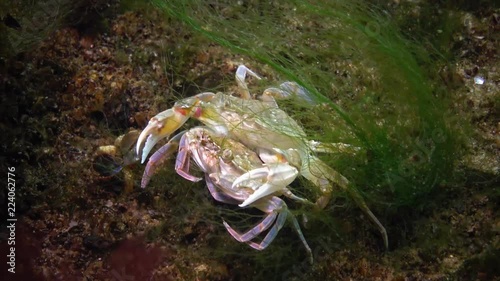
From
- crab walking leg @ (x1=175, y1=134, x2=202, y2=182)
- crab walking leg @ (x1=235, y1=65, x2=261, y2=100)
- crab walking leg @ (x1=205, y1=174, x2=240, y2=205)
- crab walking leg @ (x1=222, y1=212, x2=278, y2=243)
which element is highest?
crab walking leg @ (x1=235, y1=65, x2=261, y2=100)

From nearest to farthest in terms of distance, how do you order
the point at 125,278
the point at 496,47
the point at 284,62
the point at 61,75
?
1. the point at 125,278
2. the point at 284,62
3. the point at 496,47
4. the point at 61,75

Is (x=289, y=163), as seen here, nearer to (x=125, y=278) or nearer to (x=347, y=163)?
(x=347, y=163)

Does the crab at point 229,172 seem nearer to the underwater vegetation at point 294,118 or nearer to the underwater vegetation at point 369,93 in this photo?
the underwater vegetation at point 294,118

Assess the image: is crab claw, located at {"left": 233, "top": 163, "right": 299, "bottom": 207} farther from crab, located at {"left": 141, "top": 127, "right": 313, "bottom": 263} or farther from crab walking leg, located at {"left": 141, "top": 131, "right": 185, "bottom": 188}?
crab walking leg, located at {"left": 141, "top": 131, "right": 185, "bottom": 188}

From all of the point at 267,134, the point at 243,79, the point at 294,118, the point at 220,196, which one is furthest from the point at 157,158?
the point at 294,118

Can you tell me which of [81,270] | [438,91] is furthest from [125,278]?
[438,91]

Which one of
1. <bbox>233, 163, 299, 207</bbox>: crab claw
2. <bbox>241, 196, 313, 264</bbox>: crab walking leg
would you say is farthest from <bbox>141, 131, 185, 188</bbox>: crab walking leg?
<bbox>241, 196, 313, 264</bbox>: crab walking leg

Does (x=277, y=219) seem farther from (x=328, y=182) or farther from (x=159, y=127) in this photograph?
(x=159, y=127)
